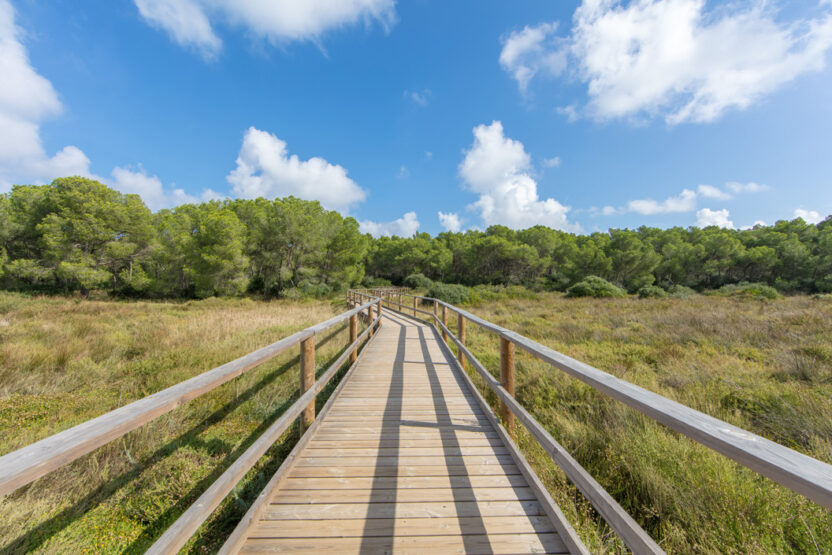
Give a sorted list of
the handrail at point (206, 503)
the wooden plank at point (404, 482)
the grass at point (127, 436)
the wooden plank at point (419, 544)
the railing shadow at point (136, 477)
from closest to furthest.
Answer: the handrail at point (206, 503) → the wooden plank at point (419, 544) → the railing shadow at point (136, 477) → the grass at point (127, 436) → the wooden plank at point (404, 482)

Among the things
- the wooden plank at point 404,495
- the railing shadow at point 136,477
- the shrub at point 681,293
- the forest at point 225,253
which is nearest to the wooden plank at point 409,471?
the wooden plank at point 404,495

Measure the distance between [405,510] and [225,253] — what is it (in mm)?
23507

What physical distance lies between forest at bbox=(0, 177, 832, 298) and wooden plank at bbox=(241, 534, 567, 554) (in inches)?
911

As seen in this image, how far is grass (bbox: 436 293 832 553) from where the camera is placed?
2035 millimetres

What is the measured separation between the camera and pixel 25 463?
828 mm

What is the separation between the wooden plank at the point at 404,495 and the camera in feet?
6.68

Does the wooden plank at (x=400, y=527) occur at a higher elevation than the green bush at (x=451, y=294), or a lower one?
lower

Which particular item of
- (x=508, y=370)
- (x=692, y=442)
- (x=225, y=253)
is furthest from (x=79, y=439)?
(x=225, y=253)

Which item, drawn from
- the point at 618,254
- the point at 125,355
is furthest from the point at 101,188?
the point at 618,254

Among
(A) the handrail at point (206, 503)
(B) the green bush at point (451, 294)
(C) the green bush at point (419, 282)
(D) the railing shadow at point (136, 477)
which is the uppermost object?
(C) the green bush at point (419, 282)

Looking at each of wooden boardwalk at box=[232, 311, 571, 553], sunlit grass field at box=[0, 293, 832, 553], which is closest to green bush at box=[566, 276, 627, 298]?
sunlit grass field at box=[0, 293, 832, 553]

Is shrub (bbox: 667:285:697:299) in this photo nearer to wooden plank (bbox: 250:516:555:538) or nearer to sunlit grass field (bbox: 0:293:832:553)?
sunlit grass field (bbox: 0:293:832:553)

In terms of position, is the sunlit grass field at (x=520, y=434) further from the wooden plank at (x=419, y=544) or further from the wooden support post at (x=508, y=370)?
the wooden plank at (x=419, y=544)

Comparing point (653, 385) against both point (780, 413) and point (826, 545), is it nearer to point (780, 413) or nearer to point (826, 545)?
point (780, 413)
